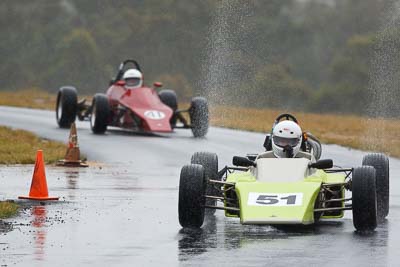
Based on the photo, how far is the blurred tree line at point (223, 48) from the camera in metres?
60.3

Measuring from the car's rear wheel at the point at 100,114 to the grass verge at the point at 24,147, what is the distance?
66.6 inches

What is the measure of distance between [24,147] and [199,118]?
21.4 feet

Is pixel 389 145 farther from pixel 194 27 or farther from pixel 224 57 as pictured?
pixel 194 27

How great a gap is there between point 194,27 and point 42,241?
60814 mm

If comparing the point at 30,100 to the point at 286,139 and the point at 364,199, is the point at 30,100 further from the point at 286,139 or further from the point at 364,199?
the point at 364,199

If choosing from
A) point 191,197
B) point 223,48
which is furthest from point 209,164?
point 223,48

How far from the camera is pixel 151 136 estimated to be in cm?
3291

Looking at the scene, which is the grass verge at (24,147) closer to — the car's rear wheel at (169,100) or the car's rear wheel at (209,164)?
the car's rear wheel at (169,100)

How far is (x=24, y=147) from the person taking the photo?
27.7 meters

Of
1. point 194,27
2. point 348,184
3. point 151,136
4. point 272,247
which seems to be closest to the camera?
point 272,247

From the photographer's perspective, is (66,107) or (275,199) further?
(66,107)

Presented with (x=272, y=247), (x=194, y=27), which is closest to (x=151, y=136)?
(x=272, y=247)

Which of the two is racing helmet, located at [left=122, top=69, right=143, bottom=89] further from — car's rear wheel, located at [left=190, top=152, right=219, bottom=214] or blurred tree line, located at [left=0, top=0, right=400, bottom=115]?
blurred tree line, located at [left=0, top=0, right=400, bottom=115]

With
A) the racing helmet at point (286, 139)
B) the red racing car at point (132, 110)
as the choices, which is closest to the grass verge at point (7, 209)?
the racing helmet at point (286, 139)
